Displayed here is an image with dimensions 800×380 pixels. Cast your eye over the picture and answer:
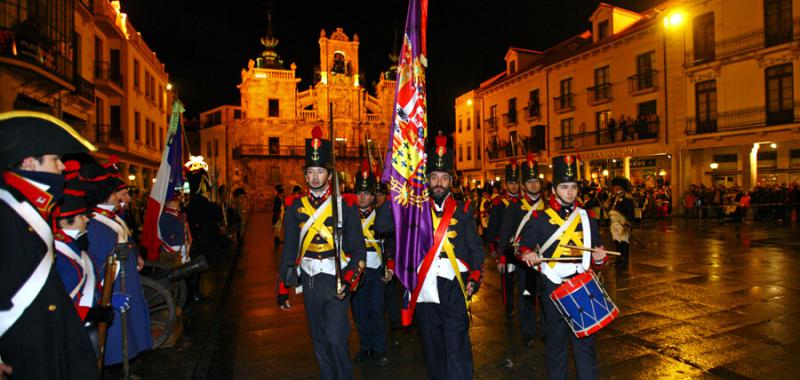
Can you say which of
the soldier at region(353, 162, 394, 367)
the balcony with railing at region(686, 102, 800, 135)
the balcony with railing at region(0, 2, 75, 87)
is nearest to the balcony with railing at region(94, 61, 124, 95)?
the balcony with railing at region(0, 2, 75, 87)

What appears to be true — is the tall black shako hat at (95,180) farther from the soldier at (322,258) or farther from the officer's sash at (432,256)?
the officer's sash at (432,256)

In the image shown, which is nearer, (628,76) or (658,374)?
(658,374)

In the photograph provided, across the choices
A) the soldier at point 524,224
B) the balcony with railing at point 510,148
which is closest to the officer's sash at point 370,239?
the soldier at point 524,224

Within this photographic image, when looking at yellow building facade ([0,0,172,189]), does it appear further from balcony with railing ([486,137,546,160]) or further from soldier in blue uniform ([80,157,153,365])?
balcony with railing ([486,137,546,160])

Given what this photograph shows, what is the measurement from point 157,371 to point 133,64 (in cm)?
2942

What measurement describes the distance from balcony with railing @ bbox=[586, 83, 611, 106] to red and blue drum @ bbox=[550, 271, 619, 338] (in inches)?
1153

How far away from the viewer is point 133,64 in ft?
96.4

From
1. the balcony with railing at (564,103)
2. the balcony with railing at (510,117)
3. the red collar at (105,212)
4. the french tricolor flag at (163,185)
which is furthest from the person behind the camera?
the balcony with railing at (510,117)

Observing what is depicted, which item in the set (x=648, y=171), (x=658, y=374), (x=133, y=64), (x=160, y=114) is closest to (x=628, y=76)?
(x=648, y=171)

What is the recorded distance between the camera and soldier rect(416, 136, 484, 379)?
13.0 ft

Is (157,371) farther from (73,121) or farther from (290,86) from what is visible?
(290,86)

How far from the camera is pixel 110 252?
4.38m

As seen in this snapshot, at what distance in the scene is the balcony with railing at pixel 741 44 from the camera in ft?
72.1

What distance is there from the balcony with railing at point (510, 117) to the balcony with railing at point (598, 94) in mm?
7677
